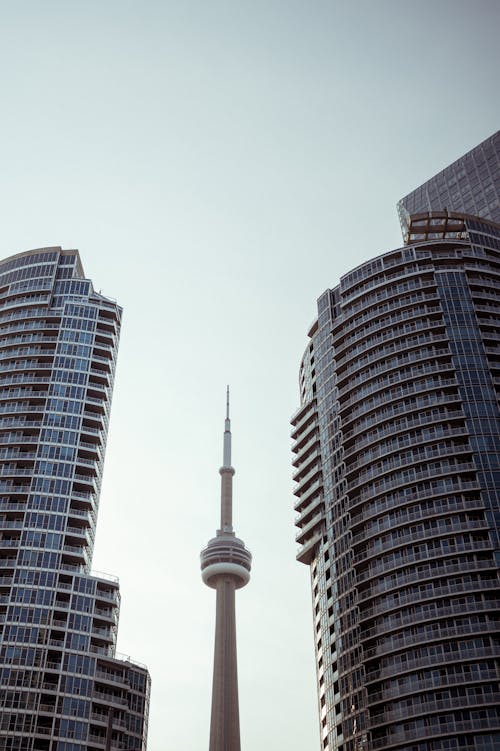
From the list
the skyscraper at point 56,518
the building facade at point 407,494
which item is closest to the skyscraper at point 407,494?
the building facade at point 407,494

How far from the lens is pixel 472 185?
18812 cm

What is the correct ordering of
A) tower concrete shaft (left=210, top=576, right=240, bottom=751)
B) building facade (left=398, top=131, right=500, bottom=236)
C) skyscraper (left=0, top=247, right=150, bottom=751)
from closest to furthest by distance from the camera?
skyscraper (left=0, top=247, right=150, bottom=751), tower concrete shaft (left=210, top=576, right=240, bottom=751), building facade (left=398, top=131, right=500, bottom=236)

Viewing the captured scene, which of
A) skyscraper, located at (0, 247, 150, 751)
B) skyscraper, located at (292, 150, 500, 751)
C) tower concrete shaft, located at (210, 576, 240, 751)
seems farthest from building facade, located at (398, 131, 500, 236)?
tower concrete shaft, located at (210, 576, 240, 751)

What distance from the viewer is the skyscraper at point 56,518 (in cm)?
10556

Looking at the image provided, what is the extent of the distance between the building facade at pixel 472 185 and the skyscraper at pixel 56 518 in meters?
77.4

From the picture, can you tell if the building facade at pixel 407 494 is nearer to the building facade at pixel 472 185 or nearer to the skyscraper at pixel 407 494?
the skyscraper at pixel 407 494

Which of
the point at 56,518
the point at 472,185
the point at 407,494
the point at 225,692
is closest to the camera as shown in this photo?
the point at 407,494

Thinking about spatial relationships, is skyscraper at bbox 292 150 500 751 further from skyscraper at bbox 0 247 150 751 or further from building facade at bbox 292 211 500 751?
skyscraper at bbox 0 247 150 751

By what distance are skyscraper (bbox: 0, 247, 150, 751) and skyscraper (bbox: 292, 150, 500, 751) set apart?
3130 centimetres

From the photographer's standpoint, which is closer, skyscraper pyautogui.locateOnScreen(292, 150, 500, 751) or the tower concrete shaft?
skyscraper pyautogui.locateOnScreen(292, 150, 500, 751)

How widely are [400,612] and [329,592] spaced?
19125mm

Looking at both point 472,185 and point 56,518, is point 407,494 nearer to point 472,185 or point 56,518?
point 56,518

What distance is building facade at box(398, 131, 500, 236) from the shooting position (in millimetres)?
181250

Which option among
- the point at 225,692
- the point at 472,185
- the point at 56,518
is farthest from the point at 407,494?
the point at 472,185
